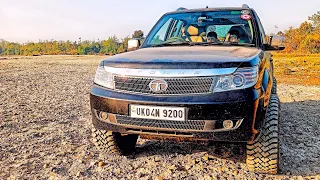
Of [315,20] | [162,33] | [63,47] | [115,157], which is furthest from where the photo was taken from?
[63,47]

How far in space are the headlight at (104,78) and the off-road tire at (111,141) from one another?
0.60 metres

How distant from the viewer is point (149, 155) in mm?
3611

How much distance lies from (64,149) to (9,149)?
2.02 feet

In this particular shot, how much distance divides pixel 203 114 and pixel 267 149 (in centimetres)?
76

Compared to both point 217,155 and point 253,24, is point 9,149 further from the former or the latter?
point 253,24

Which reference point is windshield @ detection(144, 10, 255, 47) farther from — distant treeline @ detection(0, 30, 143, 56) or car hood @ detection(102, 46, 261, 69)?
distant treeline @ detection(0, 30, 143, 56)

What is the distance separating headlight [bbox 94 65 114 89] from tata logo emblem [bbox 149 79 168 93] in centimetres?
41

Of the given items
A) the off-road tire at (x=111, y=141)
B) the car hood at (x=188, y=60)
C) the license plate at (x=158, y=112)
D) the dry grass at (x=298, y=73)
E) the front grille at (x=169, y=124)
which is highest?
the car hood at (x=188, y=60)

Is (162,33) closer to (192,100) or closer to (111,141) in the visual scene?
(111,141)

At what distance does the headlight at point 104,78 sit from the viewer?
115 inches

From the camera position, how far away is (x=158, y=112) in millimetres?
2678

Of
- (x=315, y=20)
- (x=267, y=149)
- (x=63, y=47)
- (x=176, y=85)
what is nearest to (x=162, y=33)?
(x=176, y=85)

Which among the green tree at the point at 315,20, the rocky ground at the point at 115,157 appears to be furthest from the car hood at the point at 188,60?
the green tree at the point at 315,20

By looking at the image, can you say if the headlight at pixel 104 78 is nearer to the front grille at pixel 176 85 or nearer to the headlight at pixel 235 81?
the front grille at pixel 176 85
